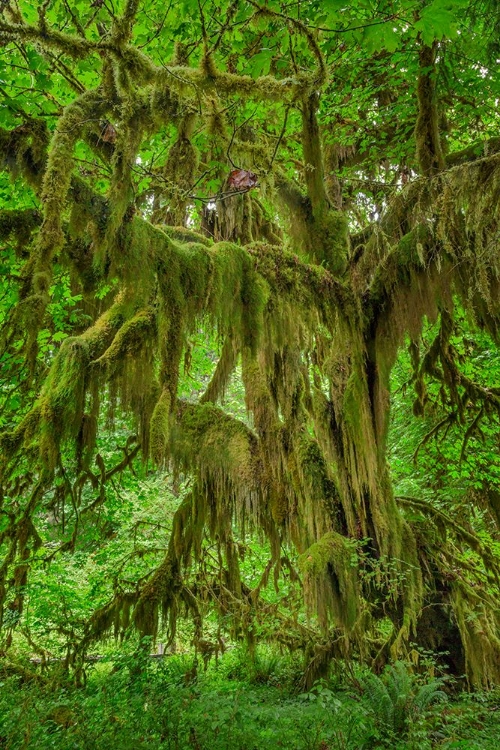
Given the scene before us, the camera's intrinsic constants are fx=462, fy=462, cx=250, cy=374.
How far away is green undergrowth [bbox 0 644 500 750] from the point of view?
389 cm

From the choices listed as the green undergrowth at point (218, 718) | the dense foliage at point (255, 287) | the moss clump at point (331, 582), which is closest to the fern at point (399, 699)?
the green undergrowth at point (218, 718)

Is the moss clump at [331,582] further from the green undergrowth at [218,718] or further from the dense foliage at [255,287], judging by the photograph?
the green undergrowth at [218,718]

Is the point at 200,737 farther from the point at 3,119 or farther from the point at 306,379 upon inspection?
the point at 3,119

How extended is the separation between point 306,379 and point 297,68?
3248 millimetres

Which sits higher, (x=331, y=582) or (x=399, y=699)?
(x=331, y=582)

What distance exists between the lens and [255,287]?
3.83 meters

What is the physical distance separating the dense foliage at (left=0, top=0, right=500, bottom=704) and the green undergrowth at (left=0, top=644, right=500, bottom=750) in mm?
592

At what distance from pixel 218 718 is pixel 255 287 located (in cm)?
387

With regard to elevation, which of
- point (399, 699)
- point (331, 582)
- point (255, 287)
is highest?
point (255, 287)

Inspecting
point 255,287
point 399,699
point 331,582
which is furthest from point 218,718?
point 255,287

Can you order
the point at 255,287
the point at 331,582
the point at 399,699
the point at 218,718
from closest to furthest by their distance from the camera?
the point at 255,287
the point at 331,582
the point at 218,718
the point at 399,699

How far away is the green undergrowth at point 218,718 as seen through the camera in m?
3.89

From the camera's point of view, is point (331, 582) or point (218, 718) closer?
point (331, 582)

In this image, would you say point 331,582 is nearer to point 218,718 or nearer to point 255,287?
point 218,718
